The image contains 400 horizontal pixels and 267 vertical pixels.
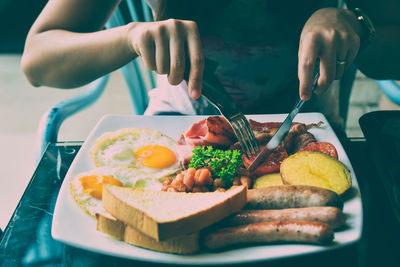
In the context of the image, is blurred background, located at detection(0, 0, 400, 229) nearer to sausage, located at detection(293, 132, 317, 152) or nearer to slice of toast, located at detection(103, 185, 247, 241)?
sausage, located at detection(293, 132, 317, 152)

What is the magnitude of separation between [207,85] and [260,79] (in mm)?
557

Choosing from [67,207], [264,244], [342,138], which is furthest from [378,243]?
[67,207]

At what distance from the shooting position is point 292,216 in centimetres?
92

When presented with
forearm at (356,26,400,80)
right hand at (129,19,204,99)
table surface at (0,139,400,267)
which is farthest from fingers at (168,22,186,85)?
forearm at (356,26,400,80)

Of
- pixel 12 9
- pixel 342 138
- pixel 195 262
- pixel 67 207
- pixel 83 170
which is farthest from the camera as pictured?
pixel 12 9

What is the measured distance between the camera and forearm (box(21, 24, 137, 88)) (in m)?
1.28

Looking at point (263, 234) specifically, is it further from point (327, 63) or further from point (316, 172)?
point (327, 63)

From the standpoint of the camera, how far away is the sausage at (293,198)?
0.95 m

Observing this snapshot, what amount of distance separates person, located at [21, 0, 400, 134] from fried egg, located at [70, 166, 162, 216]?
1.28 ft

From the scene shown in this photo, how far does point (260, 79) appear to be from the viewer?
160cm

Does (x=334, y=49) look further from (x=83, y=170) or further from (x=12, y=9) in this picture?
(x=12, y=9)

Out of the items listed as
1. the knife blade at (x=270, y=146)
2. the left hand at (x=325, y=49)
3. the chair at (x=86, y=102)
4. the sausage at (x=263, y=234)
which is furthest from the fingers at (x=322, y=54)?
the chair at (x=86, y=102)

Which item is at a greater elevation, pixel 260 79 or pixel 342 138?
pixel 260 79

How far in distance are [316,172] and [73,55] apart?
93 cm
